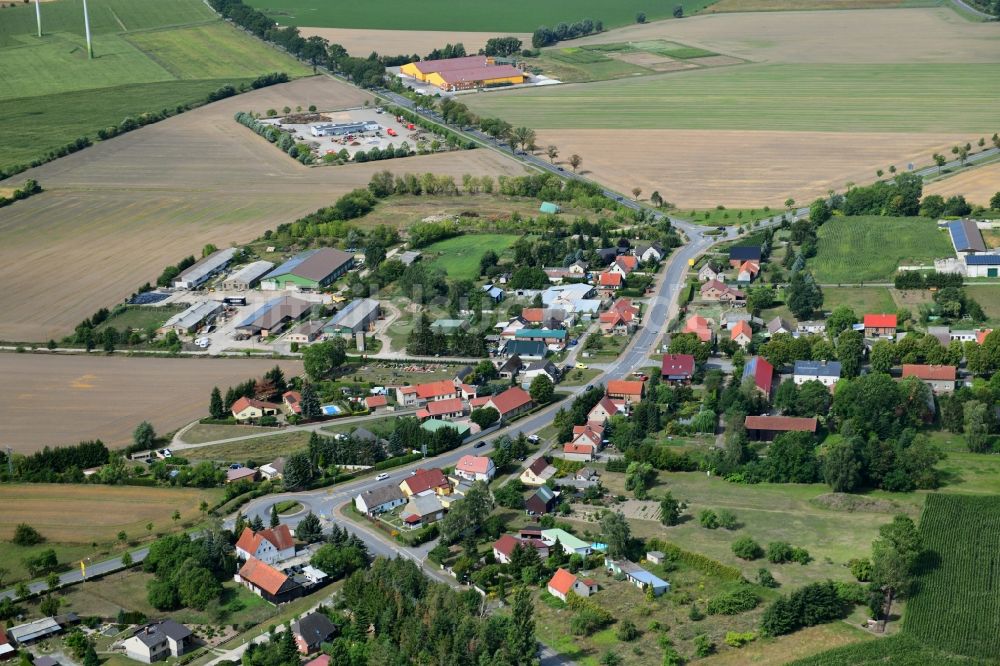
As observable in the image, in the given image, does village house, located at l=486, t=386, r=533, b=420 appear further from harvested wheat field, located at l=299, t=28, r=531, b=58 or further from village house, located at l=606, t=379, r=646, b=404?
harvested wheat field, located at l=299, t=28, r=531, b=58

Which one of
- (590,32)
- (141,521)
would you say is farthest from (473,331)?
(590,32)

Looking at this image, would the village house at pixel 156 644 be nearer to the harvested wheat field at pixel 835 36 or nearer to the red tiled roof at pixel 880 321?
the red tiled roof at pixel 880 321

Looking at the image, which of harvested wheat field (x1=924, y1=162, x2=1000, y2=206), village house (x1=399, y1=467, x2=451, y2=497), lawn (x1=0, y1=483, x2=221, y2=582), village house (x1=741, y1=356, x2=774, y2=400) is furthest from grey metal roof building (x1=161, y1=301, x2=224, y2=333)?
harvested wheat field (x1=924, y1=162, x2=1000, y2=206)

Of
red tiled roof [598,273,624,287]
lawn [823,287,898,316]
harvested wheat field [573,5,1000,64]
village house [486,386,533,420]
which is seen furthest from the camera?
harvested wheat field [573,5,1000,64]

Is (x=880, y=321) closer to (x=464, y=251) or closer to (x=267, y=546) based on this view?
(x=464, y=251)

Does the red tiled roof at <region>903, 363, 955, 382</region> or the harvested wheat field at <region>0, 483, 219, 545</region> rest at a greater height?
the red tiled roof at <region>903, 363, 955, 382</region>

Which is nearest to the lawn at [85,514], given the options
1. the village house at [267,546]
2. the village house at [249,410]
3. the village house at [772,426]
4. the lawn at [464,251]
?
the village house at [267,546]
